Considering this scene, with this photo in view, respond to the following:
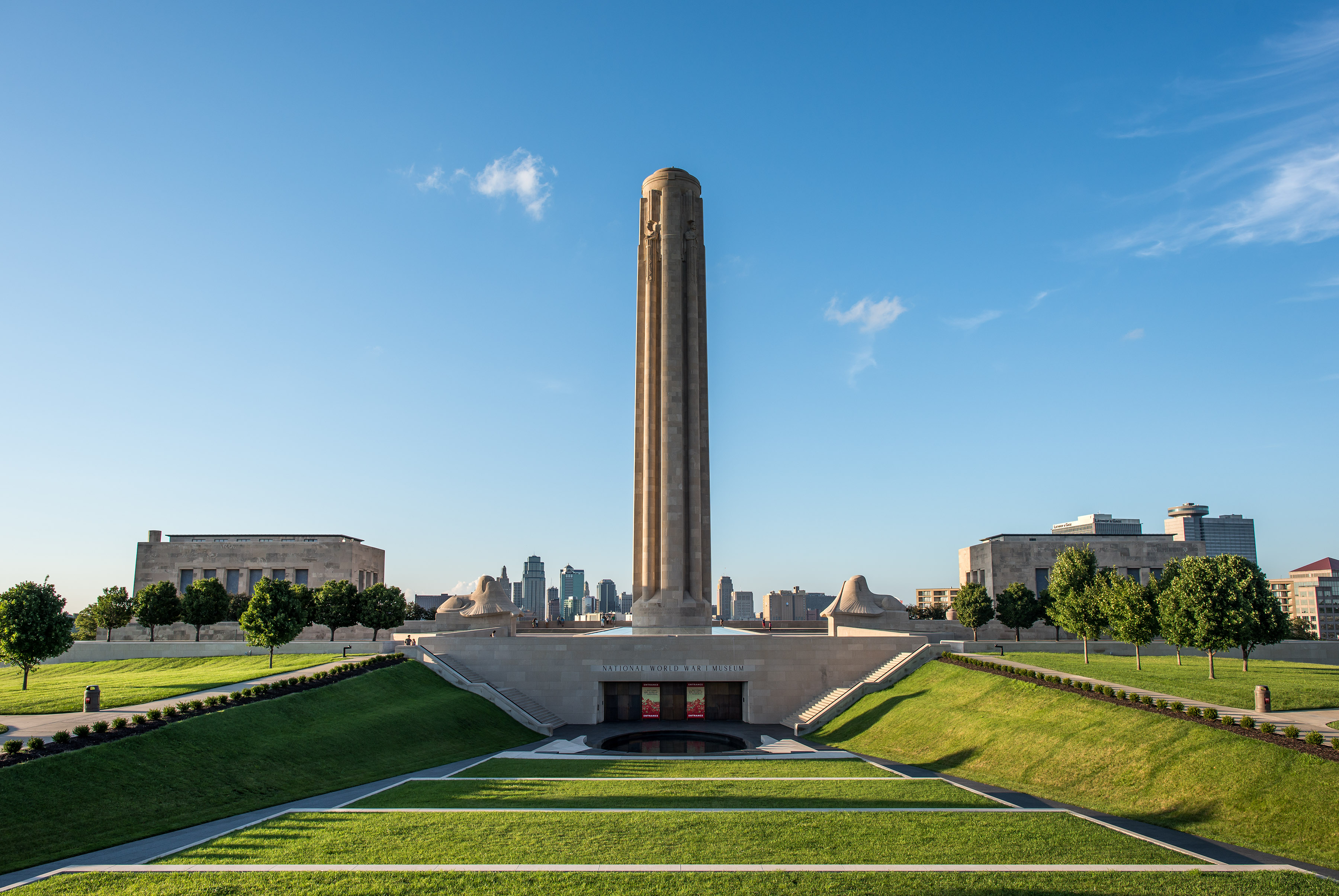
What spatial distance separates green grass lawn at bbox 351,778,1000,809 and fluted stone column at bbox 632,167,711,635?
2933 centimetres

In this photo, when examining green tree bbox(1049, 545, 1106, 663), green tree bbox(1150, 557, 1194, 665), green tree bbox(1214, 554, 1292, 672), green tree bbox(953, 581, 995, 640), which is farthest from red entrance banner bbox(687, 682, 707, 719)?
green tree bbox(1214, 554, 1292, 672)

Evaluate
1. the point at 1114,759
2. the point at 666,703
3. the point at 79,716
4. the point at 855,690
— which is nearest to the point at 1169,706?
the point at 1114,759

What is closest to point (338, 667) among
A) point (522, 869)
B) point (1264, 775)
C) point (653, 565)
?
point (653, 565)

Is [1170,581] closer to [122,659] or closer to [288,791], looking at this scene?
[288,791]

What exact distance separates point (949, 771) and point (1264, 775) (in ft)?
34.7

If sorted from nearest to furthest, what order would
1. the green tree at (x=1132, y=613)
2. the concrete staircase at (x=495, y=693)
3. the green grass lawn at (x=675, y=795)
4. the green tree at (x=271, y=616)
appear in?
the green grass lawn at (x=675, y=795)
the green tree at (x=1132, y=613)
the concrete staircase at (x=495, y=693)
the green tree at (x=271, y=616)

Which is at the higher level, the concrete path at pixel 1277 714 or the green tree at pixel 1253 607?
the green tree at pixel 1253 607

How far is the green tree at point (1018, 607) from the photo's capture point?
210 ft

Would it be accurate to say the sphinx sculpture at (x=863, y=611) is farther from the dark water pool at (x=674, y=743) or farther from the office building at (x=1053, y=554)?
the office building at (x=1053, y=554)

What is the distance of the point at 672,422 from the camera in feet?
195

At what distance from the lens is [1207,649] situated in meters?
38.0

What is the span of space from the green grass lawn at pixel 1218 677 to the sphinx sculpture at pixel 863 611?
918cm

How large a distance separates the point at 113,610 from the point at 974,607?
6739 centimetres

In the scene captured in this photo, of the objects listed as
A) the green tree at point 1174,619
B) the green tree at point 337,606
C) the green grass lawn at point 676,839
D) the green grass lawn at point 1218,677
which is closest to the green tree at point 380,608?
the green tree at point 337,606
